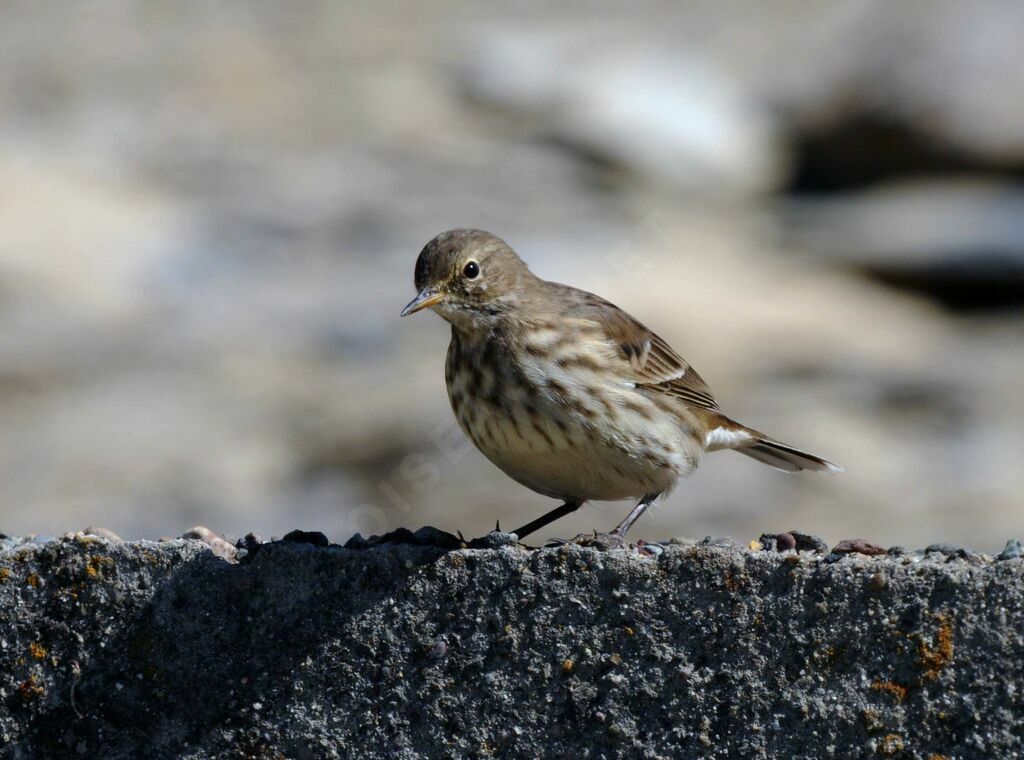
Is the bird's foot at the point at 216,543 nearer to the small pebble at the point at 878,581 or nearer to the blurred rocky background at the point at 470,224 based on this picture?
the small pebble at the point at 878,581

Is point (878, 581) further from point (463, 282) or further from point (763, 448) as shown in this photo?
point (763, 448)

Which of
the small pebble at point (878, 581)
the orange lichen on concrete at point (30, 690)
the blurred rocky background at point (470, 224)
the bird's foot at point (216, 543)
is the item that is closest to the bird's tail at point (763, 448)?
the bird's foot at point (216, 543)

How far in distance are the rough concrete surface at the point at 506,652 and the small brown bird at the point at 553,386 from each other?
1.45m

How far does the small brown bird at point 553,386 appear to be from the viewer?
602 centimetres

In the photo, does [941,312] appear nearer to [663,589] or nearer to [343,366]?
[343,366]

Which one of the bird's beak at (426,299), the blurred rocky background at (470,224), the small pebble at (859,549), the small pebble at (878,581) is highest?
the blurred rocky background at (470,224)

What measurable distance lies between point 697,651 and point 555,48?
1788 cm

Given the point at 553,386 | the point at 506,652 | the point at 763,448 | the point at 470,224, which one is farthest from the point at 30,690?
the point at 470,224

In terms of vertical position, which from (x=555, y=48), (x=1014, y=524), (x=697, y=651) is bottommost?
(x=697, y=651)

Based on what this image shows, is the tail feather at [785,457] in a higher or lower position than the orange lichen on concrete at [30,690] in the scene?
higher

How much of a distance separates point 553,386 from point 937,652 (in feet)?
7.47

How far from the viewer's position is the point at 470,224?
1927cm

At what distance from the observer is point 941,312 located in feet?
63.3

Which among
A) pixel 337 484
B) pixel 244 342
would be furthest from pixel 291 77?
pixel 337 484
